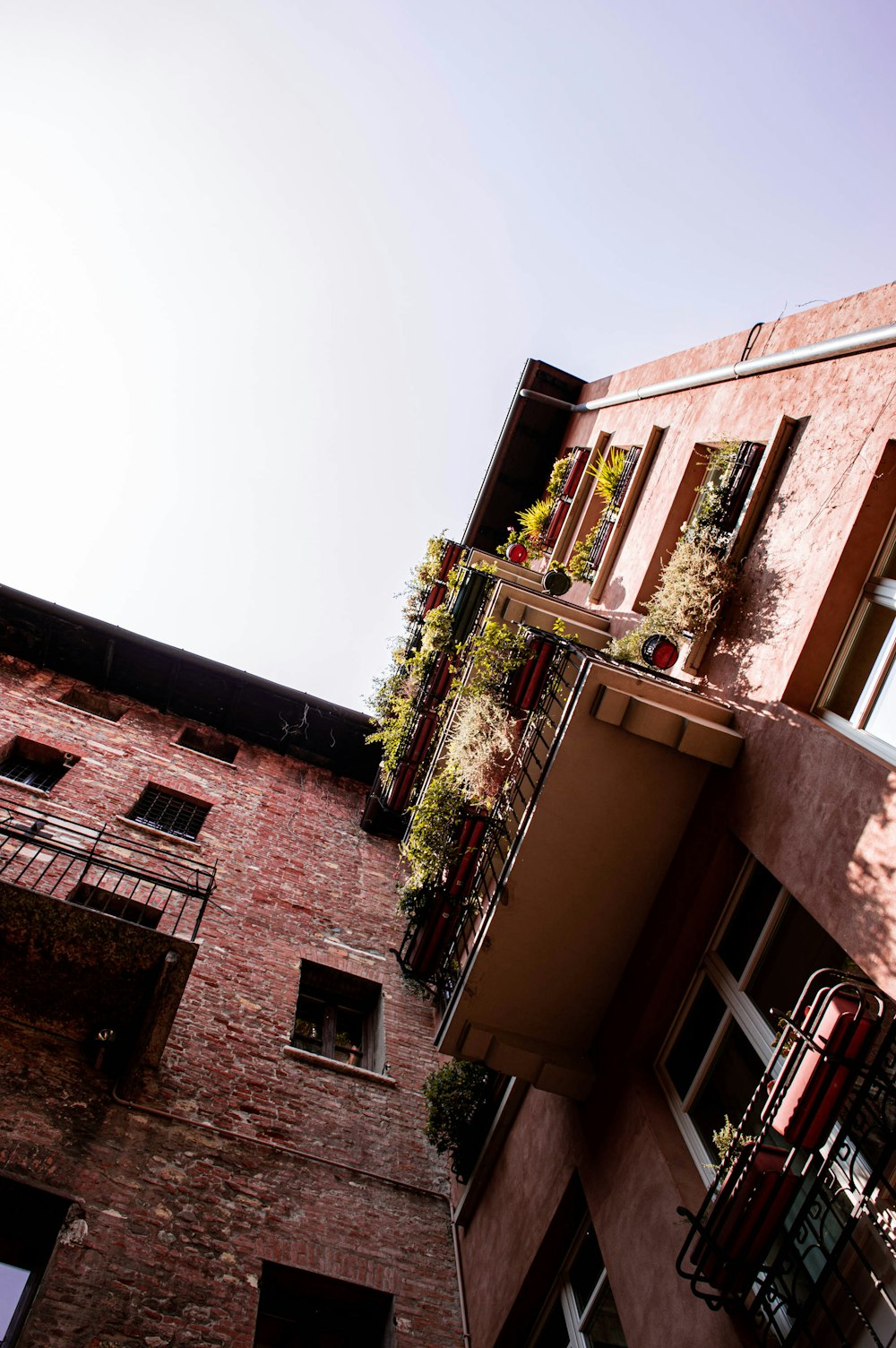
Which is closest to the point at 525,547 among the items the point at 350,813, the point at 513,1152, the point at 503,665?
the point at 350,813

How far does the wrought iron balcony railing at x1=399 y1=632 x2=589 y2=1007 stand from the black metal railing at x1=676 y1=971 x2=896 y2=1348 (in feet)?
8.29

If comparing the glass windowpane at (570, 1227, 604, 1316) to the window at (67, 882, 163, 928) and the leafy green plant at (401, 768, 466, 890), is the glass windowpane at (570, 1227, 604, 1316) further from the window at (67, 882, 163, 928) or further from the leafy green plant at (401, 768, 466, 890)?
the window at (67, 882, 163, 928)

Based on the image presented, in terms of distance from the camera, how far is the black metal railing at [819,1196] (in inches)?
146

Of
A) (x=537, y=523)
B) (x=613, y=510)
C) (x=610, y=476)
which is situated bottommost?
(x=537, y=523)

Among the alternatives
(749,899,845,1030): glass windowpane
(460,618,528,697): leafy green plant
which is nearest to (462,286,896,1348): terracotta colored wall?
(749,899,845,1030): glass windowpane

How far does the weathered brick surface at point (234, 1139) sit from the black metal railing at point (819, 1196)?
422 cm

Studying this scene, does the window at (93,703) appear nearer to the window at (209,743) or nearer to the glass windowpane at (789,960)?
the window at (209,743)

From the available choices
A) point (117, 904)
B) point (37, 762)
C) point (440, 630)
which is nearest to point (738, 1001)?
point (440, 630)

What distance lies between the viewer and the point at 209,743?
14.6 m

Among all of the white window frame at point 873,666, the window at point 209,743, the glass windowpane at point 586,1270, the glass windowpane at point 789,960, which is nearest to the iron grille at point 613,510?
the white window frame at point 873,666

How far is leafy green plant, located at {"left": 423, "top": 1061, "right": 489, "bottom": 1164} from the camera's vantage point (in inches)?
336

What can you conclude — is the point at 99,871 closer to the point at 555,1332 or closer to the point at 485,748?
the point at 485,748

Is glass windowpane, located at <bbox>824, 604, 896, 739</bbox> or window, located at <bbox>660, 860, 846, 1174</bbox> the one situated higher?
glass windowpane, located at <bbox>824, 604, 896, 739</bbox>

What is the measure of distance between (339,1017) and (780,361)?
853 centimetres
